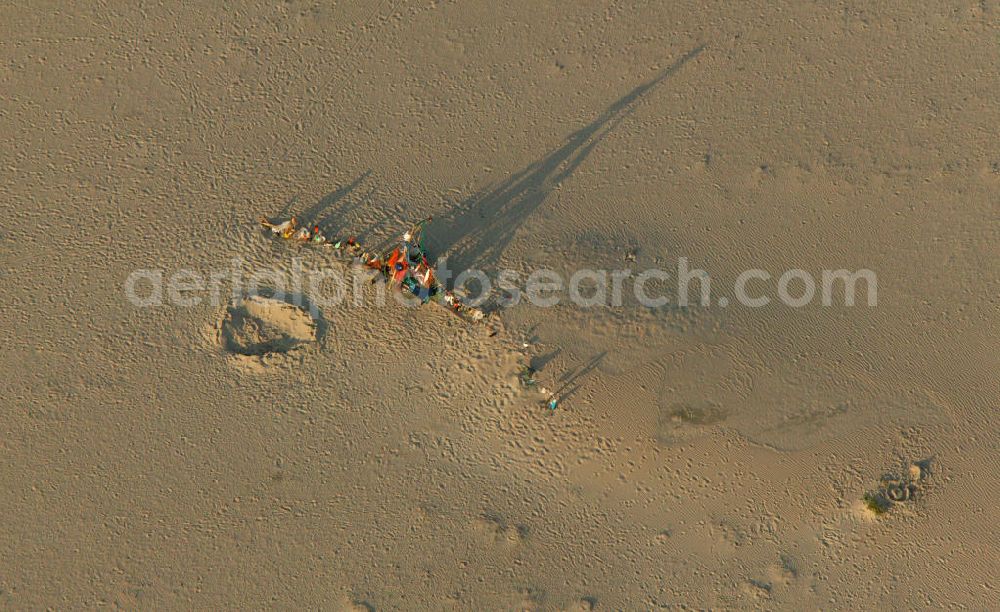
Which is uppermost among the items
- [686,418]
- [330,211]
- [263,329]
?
[330,211]

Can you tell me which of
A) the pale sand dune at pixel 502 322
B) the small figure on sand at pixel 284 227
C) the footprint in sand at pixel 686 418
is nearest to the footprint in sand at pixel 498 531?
the pale sand dune at pixel 502 322

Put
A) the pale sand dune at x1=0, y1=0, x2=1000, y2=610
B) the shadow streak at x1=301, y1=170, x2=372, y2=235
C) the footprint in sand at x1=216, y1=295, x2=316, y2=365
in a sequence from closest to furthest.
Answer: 1. the pale sand dune at x1=0, y1=0, x2=1000, y2=610
2. the footprint in sand at x1=216, y1=295, x2=316, y2=365
3. the shadow streak at x1=301, y1=170, x2=372, y2=235

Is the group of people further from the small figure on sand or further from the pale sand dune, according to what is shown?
the pale sand dune

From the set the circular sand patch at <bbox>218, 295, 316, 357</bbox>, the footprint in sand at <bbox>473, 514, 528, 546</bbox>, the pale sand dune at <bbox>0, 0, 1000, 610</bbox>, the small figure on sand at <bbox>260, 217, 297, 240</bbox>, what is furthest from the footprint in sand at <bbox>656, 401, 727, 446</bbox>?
the small figure on sand at <bbox>260, 217, 297, 240</bbox>

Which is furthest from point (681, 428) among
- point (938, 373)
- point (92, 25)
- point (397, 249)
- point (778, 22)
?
point (92, 25)

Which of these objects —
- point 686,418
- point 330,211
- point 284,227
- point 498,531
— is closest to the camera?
point 686,418

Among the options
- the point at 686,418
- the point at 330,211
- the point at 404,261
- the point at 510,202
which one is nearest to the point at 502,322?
the point at 404,261

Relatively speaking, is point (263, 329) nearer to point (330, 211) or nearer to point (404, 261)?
point (330, 211)
